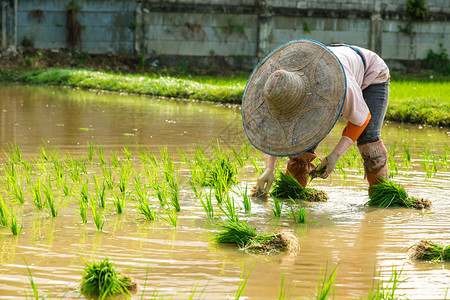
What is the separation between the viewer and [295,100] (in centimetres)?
358

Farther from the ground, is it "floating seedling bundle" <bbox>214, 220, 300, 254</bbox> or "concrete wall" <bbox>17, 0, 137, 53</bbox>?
"concrete wall" <bbox>17, 0, 137, 53</bbox>

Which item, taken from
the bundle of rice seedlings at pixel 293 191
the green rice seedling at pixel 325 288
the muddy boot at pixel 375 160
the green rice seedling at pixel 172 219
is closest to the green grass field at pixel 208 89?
the muddy boot at pixel 375 160

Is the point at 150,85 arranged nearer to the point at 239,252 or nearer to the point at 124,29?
the point at 124,29

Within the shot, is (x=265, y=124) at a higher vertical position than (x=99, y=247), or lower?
higher

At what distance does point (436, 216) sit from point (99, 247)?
199 centimetres

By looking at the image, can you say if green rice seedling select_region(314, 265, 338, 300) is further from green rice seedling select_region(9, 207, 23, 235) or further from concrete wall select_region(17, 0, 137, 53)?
concrete wall select_region(17, 0, 137, 53)

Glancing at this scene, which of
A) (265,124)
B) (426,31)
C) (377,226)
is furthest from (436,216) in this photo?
(426,31)

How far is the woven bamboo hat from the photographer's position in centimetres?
354

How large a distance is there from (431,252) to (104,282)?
4.81 ft

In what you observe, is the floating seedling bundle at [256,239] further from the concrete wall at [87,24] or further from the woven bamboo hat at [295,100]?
the concrete wall at [87,24]

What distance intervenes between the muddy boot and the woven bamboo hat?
0.70 m

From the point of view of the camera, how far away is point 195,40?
17.6 m

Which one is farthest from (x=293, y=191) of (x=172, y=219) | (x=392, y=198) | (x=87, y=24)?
(x=87, y=24)

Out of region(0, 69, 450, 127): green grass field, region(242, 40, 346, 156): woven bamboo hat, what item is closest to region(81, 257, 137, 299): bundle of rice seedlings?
region(242, 40, 346, 156): woven bamboo hat
